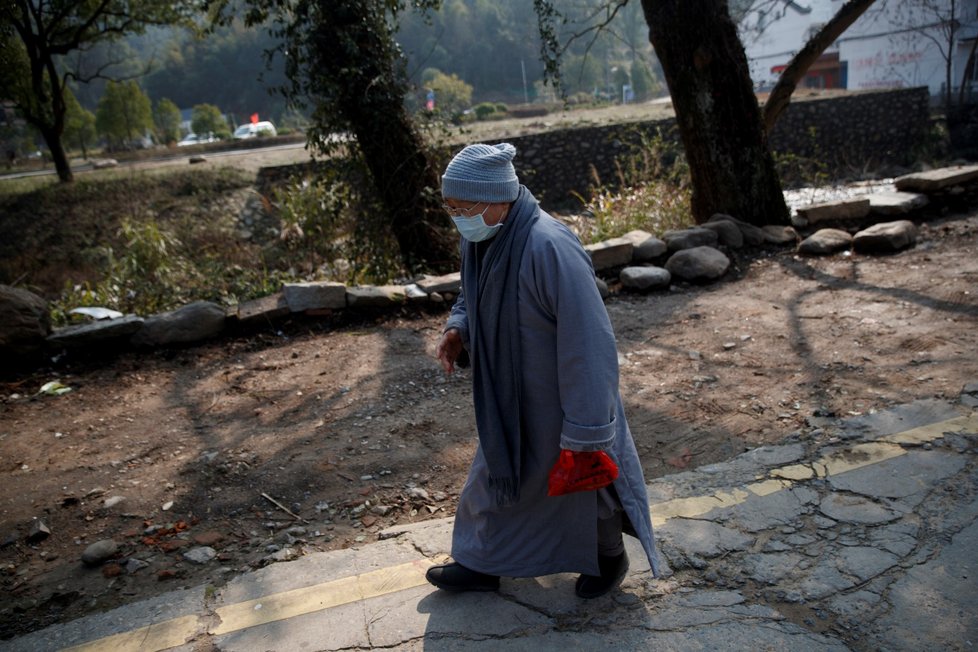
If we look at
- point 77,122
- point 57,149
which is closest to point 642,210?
point 57,149

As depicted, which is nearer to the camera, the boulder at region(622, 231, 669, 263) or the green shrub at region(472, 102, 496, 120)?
the boulder at region(622, 231, 669, 263)

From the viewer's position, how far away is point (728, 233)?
7.13 meters

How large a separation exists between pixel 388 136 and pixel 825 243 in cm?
461

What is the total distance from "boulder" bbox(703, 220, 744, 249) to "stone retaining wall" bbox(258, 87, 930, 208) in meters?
10.9

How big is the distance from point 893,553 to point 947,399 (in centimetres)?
155

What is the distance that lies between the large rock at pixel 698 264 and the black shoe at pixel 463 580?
4457 millimetres

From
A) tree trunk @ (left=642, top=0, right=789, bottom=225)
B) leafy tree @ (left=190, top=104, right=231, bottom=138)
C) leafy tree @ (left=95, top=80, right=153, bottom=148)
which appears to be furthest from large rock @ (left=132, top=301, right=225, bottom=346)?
leafy tree @ (left=190, top=104, right=231, bottom=138)

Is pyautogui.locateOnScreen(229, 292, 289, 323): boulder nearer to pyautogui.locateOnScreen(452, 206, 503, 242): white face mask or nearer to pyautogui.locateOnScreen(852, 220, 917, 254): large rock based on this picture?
pyautogui.locateOnScreen(452, 206, 503, 242): white face mask

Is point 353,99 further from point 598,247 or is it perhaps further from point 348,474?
point 348,474

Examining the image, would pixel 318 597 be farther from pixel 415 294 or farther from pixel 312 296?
pixel 415 294

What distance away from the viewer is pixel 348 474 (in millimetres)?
3727

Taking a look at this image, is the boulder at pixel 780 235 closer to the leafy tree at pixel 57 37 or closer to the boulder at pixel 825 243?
the boulder at pixel 825 243

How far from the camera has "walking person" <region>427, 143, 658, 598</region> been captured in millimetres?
2213

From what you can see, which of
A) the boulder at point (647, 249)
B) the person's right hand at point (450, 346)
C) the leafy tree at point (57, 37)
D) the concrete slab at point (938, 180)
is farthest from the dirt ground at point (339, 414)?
the leafy tree at point (57, 37)
